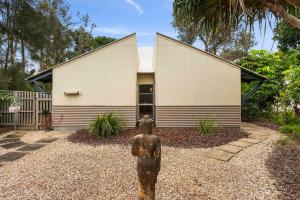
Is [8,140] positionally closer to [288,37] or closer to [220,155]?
[220,155]

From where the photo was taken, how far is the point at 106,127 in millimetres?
7855

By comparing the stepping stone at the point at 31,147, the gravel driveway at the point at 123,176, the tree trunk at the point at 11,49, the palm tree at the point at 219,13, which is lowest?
the gravel driveway at the point at 123,176

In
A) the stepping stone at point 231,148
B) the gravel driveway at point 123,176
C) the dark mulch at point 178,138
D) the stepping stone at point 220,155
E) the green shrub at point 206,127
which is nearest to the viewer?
the gravel driveway at point 123,176

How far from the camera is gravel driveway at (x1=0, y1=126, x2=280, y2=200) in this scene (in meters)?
3.71

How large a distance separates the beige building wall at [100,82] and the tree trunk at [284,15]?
19.1 feet

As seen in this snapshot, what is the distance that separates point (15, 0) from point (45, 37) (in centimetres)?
314

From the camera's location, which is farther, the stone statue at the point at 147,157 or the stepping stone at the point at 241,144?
the stepping stone at the point at 241,144

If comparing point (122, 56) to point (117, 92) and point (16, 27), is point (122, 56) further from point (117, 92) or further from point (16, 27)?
point (16, 27)

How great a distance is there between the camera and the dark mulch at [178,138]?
278 inches

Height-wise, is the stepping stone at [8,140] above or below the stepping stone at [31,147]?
above

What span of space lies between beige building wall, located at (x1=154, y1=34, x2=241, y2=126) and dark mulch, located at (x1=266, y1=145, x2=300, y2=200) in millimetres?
3373

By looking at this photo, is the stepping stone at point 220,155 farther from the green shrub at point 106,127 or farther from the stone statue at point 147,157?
the green shrub at point 106,127

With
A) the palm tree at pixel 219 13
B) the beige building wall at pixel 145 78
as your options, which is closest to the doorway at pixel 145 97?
the beige building wall at pixel 145 78

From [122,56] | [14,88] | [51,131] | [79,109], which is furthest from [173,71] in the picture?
[14,88]
